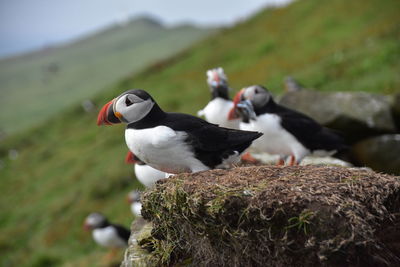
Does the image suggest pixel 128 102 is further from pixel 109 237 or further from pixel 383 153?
pixel 109 237

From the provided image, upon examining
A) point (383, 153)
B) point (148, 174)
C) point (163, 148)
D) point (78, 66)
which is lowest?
point (78, 66)

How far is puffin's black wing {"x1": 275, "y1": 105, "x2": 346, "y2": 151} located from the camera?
6547mm

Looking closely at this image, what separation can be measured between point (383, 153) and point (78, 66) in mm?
58859

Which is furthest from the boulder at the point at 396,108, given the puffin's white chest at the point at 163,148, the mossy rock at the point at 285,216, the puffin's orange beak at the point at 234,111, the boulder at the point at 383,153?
the puffin's white chest at the point at 163,148

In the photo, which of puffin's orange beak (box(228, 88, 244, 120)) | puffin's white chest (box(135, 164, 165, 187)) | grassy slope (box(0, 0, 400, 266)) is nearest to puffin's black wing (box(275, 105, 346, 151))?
puffin's orange beak (box(228, 88, 244, 120))

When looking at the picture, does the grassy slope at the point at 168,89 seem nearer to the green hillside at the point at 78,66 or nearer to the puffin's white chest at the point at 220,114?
the puffin's white chest at the point at 220,114

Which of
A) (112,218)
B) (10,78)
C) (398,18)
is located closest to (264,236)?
(112,218)

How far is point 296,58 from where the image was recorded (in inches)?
733

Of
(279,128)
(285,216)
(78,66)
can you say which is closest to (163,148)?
(285,216)

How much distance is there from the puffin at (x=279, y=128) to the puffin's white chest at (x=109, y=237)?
17.7 ft

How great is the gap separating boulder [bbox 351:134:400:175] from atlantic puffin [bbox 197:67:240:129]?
2835 millimetres

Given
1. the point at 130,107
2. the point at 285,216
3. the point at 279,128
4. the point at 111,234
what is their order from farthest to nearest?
the point at 111,234, the point at 279,128, the point at 130,107, the point at 285,216

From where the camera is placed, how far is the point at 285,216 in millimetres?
3535

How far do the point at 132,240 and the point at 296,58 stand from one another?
1468 cm
